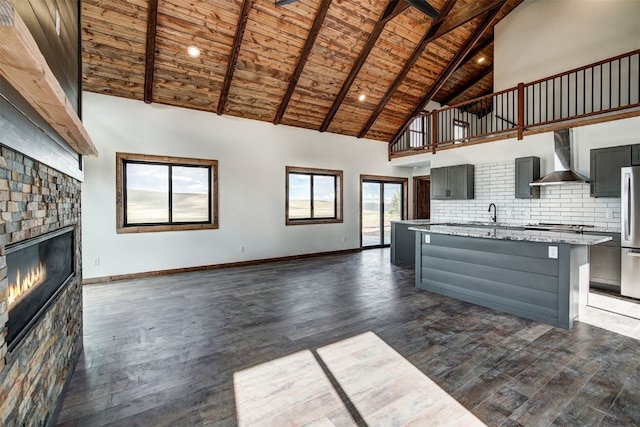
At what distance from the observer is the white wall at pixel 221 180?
202 inches

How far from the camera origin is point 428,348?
275cm

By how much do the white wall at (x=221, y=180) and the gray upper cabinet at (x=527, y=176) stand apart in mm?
3644

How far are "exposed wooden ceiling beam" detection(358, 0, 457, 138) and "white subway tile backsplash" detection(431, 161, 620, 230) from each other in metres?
2.58

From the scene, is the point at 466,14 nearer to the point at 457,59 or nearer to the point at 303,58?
the point at 457,59

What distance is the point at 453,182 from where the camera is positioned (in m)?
6.88

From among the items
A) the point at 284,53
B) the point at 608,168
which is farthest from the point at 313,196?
the point at 608,168

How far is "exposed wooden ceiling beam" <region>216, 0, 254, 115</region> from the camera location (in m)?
4.57

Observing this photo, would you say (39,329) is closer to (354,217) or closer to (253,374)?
(253,374)

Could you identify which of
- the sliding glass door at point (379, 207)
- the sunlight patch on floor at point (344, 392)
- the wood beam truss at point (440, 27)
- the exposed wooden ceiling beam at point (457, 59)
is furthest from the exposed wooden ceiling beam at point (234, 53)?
the sunlight patch on floor at point (344, 392)

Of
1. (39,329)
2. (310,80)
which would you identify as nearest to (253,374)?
(39,329)

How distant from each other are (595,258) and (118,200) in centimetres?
767

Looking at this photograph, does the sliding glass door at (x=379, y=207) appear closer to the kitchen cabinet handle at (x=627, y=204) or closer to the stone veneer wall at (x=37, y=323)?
the kitchen cabinet handle at (x=627, y=204)

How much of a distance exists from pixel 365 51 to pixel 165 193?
4714 millimetres

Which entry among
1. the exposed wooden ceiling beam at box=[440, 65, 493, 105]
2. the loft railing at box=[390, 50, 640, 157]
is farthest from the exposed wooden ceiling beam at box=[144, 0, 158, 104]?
the exposed wooden ceiling beam at box=[440, 65, 493, 105]
